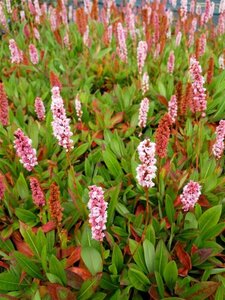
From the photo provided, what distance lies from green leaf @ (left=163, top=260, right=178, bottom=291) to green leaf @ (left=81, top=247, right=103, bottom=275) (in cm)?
34

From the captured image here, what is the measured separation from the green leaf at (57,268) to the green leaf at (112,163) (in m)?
0.88

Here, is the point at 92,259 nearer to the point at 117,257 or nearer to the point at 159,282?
the point at 117,257

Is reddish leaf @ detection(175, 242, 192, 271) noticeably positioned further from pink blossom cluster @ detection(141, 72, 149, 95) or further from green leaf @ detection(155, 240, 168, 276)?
pink blossom cluster @ detection(141, 72, 149, 95)

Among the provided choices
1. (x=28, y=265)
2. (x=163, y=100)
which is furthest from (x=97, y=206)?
(x=163, y=100)

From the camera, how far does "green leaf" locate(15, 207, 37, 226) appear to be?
7.65 ft

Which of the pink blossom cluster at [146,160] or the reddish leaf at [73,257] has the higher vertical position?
the pink blossom cluster at [146,160]

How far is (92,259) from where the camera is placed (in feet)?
6.40

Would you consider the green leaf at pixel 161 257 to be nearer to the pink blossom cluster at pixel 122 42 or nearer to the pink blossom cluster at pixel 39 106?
the pink blossom cluster at pixel 39 106

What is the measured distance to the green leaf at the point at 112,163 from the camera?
262 centimetres

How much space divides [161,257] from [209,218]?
16.7 inches

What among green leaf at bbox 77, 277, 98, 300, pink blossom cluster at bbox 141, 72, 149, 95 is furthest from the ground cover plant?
pink blossom cluster at bbox 141, 72, 149, 95

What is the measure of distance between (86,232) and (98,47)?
9.83 feet

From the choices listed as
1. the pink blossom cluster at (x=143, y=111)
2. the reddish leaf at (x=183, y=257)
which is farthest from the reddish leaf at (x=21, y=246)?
the pink blossom cluster at (x=143, y=111)

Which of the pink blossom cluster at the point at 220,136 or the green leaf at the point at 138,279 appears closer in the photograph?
the green leaf at the point at 138,279
